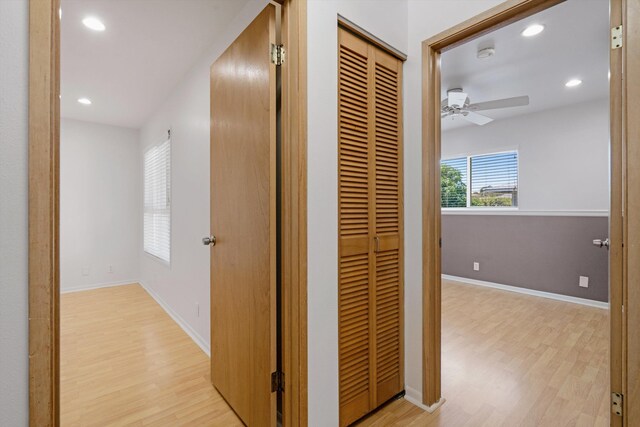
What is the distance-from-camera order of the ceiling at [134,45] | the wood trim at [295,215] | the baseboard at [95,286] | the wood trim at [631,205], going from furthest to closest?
the baseboard at [95,286] < the ceiling at [134,45] < the wood trim at [295,215] < the wood trim at [631,205]

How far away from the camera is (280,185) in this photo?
1450 mm

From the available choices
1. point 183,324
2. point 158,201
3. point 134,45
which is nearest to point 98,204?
point 158,201

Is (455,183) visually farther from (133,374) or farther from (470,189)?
(133,374)

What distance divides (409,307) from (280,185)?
43.2 inches

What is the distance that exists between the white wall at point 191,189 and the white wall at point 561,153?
4.12 metres

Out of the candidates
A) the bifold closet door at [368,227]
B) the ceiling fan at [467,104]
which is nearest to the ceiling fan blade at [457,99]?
the ceiling fan at [467,104]

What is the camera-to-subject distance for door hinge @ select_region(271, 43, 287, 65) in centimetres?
138

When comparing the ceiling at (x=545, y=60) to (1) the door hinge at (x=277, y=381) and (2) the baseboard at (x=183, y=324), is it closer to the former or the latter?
(1) the door hinge at (x=277, y=381)

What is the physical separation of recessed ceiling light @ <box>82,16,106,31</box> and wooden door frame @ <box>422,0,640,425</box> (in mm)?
2293

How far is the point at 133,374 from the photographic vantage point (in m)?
2.14

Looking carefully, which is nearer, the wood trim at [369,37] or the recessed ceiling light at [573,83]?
the wood trim at [369,37]

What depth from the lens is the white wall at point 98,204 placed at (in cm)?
436

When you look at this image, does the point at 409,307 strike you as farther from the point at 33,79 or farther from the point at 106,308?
the point at 106,308

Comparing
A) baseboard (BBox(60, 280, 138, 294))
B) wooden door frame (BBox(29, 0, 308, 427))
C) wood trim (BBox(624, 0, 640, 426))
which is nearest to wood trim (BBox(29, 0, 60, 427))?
wooden door frame (BBox(29, 0, 308, 427))
